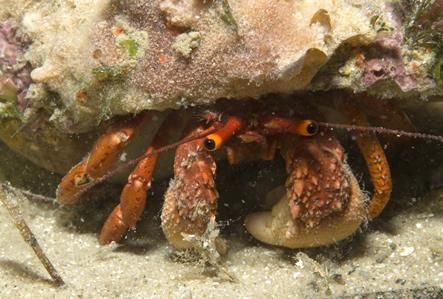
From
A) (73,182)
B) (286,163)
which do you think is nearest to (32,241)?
(73,182)

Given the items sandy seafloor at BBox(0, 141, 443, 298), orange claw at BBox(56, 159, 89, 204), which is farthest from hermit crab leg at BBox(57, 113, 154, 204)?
sandy seafloor at BBox(0, 141, 443, 298)

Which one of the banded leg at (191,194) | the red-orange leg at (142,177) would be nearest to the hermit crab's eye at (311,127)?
the banded leg at (191,194)

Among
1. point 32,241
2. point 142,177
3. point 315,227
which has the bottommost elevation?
point 315,227

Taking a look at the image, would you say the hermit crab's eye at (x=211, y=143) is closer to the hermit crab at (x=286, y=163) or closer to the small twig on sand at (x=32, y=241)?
the hermit crab at (x=286, y=163)

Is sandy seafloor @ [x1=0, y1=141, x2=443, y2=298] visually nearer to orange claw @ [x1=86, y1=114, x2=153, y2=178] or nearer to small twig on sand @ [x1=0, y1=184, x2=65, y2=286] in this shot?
small twig on sand @ [x1=0, y1=184, x2=65, y2=286]

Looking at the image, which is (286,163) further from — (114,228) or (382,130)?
(114,228)

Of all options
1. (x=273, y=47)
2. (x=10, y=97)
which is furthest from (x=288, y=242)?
(x=10, y=97)
